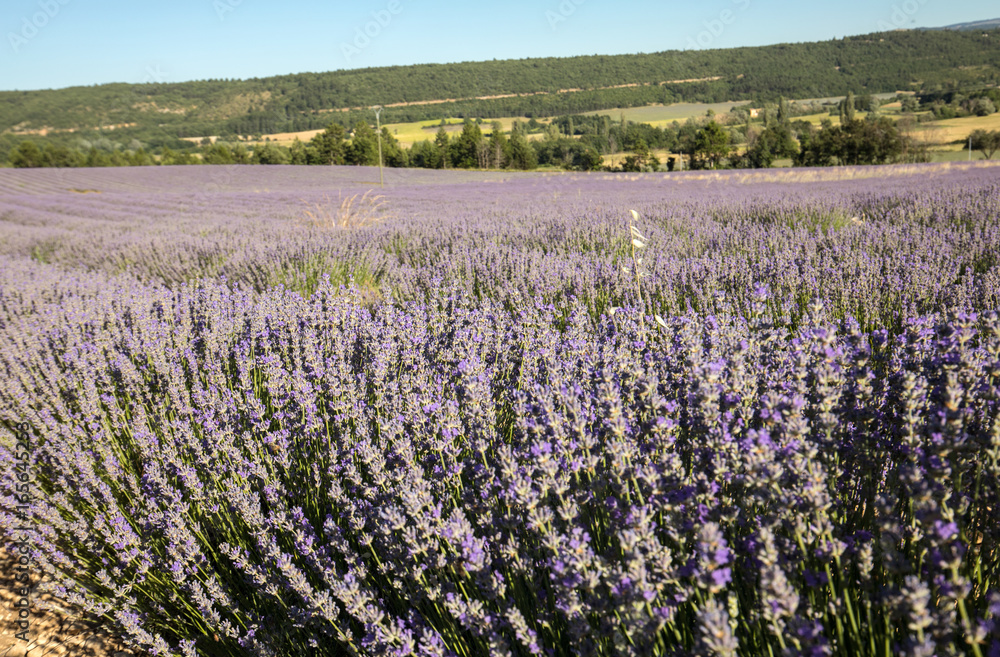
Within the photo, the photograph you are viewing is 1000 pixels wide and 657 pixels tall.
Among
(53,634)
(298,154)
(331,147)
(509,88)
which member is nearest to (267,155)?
(298,154)

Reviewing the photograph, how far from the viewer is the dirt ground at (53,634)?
1.86 metres

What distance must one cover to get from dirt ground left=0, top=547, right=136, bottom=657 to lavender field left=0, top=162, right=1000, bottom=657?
151 millimetres

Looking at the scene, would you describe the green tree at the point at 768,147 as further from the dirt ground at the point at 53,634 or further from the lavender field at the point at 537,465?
the dirt ground at the point at 53,634

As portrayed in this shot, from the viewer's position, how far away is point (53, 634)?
1.94m

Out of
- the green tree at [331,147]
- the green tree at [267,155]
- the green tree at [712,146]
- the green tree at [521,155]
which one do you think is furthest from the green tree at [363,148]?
the green tree at [712,146]

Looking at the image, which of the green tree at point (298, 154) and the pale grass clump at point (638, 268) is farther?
the green tree at point (298, 154)

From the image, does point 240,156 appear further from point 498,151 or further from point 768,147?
point 768,147

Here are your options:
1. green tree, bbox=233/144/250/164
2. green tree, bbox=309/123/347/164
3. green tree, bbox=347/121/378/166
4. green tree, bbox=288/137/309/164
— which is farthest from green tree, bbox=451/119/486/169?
green tree, bbox=233/144/250/164

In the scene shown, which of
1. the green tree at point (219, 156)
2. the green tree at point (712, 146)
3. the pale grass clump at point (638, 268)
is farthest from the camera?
the green tree at point (219, 156)

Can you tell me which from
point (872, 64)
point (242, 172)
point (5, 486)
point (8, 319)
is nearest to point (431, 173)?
point (242, 172)

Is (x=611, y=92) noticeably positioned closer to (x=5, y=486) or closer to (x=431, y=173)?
(x=431, y=173)

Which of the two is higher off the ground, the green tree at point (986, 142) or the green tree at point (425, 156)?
the green tree at point (425, 156)

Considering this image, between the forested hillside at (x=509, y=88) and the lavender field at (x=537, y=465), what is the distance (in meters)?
70.8

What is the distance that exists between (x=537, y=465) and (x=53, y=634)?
2046 mm
